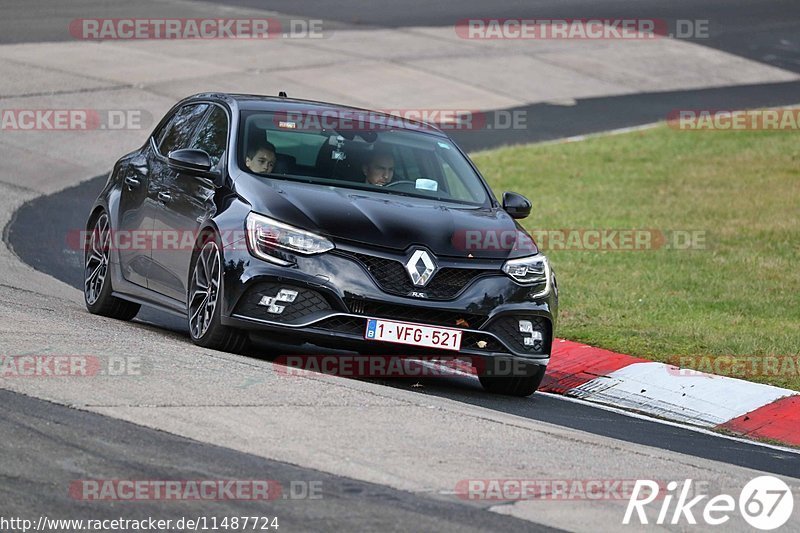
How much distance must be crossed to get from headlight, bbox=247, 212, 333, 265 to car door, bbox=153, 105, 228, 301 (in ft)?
2.05

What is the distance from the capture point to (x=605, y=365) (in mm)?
11500

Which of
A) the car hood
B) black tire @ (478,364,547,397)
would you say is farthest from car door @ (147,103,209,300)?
black tire @ (478,364,547,397)

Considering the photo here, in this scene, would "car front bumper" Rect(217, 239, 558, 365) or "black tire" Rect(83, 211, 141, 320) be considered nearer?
"car front bumper" Rect(217, 239, 558, 365)

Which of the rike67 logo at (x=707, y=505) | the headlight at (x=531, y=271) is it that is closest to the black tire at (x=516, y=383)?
the headlight at (x=531, y=271)

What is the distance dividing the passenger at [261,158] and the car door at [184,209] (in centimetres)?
19

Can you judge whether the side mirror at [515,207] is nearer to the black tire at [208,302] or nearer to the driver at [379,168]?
the driver at [379,168]

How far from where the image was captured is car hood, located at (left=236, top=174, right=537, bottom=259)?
907cm

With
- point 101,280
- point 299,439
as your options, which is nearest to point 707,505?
point 299,439

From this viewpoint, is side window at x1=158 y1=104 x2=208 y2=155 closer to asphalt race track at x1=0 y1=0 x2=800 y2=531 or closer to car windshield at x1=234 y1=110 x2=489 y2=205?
car windshield at x1=234 y1=110 x2=489 y2=205

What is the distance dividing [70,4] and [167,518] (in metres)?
27.7

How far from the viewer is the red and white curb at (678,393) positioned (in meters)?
10.1

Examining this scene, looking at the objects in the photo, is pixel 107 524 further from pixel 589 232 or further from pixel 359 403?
pixel 589 232

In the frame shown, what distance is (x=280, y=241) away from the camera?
9016mm

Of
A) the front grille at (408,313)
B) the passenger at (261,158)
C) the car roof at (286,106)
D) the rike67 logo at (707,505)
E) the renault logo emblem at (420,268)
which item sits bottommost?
the rike67 logo at (707,505)
